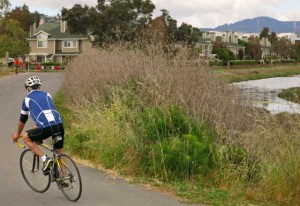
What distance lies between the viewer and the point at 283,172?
8.16 m

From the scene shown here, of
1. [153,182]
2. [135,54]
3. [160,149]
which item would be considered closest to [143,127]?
[160,149]

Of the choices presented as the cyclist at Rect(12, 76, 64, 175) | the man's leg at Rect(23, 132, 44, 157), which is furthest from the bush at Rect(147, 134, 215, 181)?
the man's leg at Rect(23, 132, 44, 157)

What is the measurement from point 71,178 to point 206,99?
490cm

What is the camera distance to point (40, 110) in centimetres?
766

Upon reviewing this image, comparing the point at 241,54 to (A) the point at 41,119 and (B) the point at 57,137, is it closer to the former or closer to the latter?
(B) the point at 57,137

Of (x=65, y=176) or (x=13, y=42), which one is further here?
(x=13, y=42)

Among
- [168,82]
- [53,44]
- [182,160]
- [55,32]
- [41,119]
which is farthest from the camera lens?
[55,32]

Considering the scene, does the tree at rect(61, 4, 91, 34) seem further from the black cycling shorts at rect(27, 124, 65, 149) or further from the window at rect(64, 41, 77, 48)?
the black cycling shorts at rect(27, 124, 65, 149)

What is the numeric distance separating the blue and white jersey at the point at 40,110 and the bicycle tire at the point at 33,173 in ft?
2.66

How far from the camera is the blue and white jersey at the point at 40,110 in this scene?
7.65 metres

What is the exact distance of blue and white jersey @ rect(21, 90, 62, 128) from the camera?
7652 mm

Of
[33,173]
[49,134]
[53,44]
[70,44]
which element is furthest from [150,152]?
[53,44]

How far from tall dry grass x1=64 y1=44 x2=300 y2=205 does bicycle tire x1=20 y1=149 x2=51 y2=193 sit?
123 inches

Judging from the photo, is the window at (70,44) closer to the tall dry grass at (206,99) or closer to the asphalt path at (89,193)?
the tall dry grass at (206,99)
